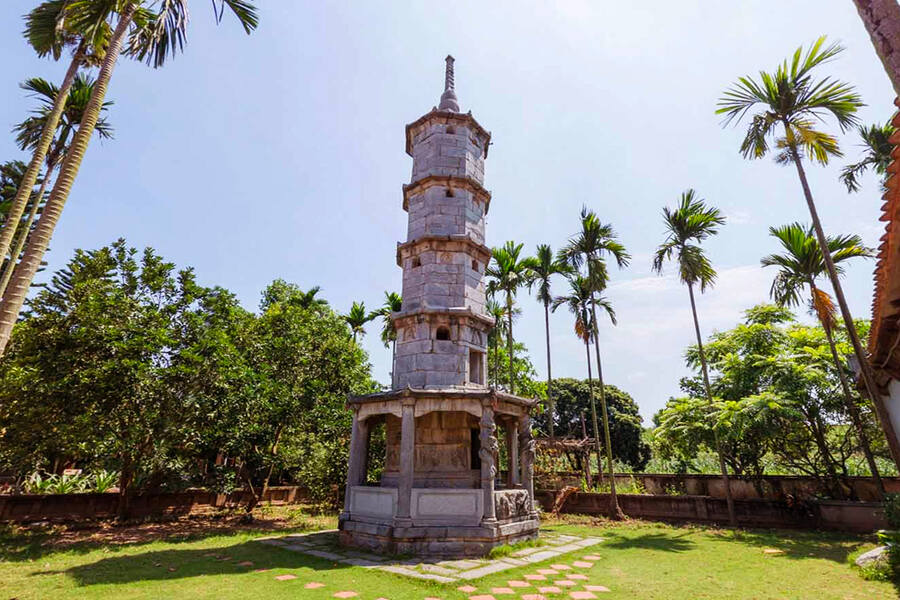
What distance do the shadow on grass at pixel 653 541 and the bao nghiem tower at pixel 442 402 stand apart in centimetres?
250

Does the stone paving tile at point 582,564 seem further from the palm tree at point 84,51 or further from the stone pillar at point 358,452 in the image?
the palm tree at point 84,51

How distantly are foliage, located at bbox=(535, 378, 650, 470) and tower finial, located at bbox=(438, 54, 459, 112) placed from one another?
109 ft

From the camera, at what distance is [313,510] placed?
20.0m

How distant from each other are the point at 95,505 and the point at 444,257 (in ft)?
49.4

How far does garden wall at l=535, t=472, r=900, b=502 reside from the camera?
49.7 ft

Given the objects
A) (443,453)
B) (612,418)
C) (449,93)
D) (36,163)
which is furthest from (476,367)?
(612,418)

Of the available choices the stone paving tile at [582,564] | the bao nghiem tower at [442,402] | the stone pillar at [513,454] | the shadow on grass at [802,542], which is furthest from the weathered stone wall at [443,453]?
the shadow on grass at [802,542]

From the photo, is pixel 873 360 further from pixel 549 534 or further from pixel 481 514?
pixel 549 534

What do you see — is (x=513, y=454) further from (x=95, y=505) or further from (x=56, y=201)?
(x=95, y=505)

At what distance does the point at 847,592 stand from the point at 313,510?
60.8ft

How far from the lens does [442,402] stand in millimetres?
11875

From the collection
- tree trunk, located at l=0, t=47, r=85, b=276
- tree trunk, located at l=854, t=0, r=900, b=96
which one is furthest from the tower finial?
tree trunk, located at l=854, t=0, r=900, b=96

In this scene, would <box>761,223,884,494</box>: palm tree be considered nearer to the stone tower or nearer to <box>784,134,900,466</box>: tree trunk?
<box>784,134,900,466</box>: tree trunk

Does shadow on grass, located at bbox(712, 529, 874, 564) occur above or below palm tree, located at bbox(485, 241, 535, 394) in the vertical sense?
below
